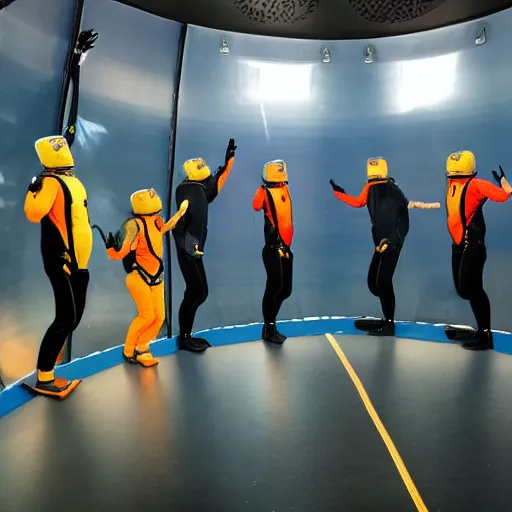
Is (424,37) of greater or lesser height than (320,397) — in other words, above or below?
above

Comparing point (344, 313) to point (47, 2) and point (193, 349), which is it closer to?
point (193, 349)

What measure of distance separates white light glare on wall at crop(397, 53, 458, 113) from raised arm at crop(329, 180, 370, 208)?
83 centimetres

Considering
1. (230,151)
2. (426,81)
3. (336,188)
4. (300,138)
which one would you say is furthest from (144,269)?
(426,81)

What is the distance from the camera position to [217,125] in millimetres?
3953

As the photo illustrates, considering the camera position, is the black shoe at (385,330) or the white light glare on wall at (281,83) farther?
the white light glare on wall at (281,83)

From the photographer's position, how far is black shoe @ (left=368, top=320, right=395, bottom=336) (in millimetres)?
3848

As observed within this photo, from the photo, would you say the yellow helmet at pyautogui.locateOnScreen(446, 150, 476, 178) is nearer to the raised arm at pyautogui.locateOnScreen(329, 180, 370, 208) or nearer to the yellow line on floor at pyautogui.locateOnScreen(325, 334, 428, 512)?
the raised arm at pyautogui.locateOnScreen(329, 180, 370, 208)

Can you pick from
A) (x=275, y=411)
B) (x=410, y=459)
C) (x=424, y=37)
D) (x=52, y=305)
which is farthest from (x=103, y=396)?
(x=424, y=37)

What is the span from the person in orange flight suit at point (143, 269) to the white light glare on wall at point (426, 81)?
232 centimetres

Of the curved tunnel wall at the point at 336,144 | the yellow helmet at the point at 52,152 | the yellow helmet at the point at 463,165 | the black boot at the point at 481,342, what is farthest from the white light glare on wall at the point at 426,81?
the yellow helmet at the point at 52,152

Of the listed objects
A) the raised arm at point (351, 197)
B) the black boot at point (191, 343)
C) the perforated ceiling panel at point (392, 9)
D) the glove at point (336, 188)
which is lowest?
the black boot at point (191, 343)

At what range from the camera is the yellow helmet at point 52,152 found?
98.0 inches

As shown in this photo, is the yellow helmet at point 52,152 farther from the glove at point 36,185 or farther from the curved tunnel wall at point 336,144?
the curved tunnel wall at point 336,144

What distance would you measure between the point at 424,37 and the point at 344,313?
7.81 feet
